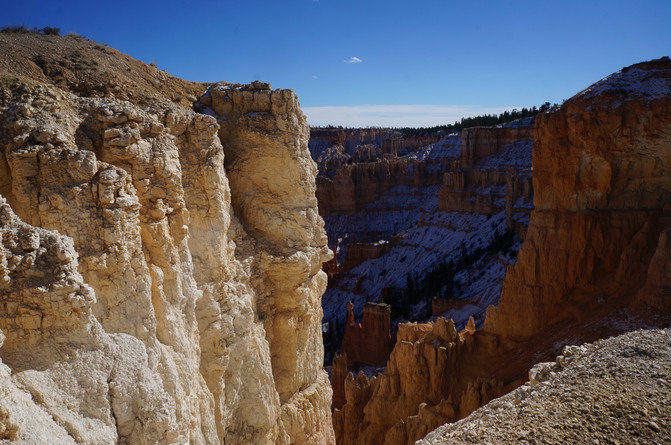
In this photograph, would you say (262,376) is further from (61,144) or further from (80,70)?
(80,70)

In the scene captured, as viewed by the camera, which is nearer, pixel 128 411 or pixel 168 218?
pixel 128 411

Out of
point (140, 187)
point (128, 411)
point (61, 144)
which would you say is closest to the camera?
point (128, 411)

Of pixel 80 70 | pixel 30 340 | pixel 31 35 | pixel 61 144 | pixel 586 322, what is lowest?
pixel 586 322

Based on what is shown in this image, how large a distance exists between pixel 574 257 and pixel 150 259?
14.9 metres

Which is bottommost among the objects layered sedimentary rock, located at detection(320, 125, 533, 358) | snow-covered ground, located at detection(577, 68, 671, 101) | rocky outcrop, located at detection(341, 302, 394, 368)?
rocky outcrop, located at detection(341, 302, 394, 368)

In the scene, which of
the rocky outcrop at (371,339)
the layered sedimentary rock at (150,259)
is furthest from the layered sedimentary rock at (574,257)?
the rocky outcrop at (371,339)

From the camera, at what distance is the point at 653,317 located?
12.8m

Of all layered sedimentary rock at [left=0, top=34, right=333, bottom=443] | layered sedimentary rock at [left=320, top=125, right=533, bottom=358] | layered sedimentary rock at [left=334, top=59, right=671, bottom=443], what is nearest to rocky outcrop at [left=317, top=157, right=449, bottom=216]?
layered sedimentary rock at [left=320, top=125, right=533, bottom=358]

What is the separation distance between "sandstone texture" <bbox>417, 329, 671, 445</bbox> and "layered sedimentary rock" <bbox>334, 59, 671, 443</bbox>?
450 centimetres

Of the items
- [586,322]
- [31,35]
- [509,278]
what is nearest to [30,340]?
[31,35]

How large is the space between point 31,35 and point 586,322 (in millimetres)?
16032

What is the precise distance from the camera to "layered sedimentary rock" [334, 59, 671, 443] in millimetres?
15281

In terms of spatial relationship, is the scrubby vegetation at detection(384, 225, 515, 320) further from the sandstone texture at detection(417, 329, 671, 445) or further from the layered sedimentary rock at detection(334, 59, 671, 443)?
the sandstone texture at detection(417, 329, 671, 445)

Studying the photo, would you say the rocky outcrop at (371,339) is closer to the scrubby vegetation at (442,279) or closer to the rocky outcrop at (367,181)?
the scrubby vegetation at (442,279)
